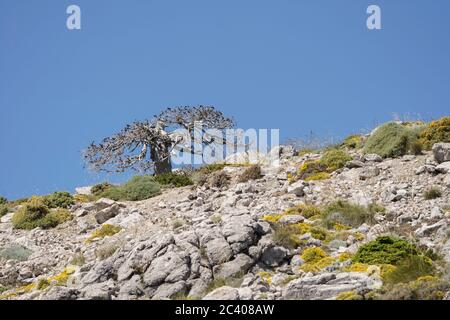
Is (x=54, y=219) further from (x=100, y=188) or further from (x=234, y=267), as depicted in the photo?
(x=234, y=267)

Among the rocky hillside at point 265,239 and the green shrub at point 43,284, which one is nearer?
the rocky hillside at point 265,239

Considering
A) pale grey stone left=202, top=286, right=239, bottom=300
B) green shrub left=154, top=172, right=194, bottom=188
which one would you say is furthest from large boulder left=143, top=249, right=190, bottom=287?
green shrub left=154, top=172, right=194, bottom=188

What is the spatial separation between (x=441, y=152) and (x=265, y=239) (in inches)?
368

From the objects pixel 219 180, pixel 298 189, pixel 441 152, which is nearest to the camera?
pixel 298 189

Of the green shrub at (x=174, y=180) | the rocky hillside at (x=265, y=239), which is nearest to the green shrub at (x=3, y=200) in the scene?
the rocky hillside at (x=265, y=239)

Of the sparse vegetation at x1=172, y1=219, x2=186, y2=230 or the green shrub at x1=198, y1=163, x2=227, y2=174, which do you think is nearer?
the sparse vegetation at x1=172, y1=219, x2=186, y2=230

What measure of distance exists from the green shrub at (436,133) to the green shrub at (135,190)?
10521 mm

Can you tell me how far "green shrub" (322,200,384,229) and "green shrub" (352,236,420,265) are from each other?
10.8 ft

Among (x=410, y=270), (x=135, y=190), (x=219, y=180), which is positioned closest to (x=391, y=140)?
(x=219, y=180)

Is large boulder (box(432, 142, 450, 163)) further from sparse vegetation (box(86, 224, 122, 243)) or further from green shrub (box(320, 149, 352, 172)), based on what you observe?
sparse vegetation (box(86, 224, 122, 243))

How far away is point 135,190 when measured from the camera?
29.8 m

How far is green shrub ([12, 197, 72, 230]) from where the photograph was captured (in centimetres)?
2712

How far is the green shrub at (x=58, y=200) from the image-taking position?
2964cm

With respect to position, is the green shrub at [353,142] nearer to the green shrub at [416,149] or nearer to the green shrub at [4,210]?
the green shrub at [416,149]
